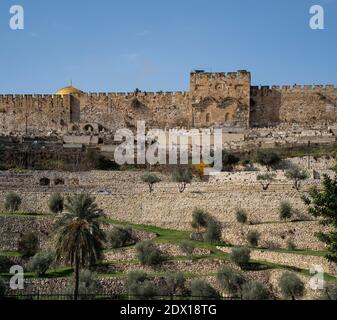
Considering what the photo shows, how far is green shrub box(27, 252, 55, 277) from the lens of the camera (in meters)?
26.0

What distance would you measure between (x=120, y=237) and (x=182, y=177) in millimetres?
8573

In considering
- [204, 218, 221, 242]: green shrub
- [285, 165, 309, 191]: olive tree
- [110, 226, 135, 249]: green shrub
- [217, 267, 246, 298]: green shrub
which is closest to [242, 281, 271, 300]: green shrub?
[217, 267, 246, 298]: green shrub

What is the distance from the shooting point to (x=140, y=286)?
23.3m

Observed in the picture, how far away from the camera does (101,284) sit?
24.5m

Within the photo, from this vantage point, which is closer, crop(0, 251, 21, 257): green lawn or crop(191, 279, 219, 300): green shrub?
crop(191, 279, 219, 300): green shrub

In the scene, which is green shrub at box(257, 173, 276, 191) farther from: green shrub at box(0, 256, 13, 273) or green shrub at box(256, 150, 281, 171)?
green shrub at box(0, 256, 13, 273)

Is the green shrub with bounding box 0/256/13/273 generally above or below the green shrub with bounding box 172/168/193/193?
below

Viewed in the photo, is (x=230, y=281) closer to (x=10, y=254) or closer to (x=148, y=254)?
(x=148, y=254)

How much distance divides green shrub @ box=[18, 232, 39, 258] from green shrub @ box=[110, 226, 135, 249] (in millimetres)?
2656

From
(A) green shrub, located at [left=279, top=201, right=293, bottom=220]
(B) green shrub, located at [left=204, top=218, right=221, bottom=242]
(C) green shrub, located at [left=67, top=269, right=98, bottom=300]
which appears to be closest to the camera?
(C) green shrub, located at [left=67, top=269, right=98, bottom=300]

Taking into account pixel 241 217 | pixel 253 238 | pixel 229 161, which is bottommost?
pixel 253 238

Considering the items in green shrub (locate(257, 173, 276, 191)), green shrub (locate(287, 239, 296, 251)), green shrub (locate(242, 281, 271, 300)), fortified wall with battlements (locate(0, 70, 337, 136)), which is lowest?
green shrub (locate(242, 281, 271, 300))

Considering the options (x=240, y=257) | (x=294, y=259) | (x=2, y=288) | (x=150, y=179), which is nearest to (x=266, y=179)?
(x=150, y=179)
